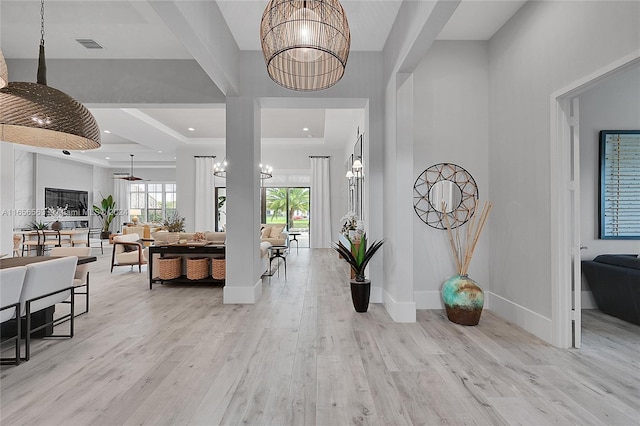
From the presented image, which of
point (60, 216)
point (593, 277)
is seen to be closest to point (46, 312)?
point (593, 277)

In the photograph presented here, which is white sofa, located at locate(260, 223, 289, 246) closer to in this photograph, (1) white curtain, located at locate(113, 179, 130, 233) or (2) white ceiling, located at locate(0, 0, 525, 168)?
(2) white ceiling, located at locate(0, 0, 525, 168)

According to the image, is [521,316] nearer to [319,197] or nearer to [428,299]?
[428,299]

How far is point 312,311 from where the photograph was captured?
380cm

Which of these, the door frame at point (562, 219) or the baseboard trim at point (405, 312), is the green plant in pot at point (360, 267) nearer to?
the baseboard trim at point (405, 312)

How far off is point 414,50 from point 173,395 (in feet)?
10.8

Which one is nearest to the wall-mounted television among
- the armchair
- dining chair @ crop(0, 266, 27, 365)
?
the armchair

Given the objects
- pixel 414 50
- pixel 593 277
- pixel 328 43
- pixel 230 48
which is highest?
pixel 230 48

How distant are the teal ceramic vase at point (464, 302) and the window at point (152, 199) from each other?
1301 cm

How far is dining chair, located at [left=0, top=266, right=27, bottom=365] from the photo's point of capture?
228cm

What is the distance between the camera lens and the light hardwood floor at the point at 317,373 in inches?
73.0

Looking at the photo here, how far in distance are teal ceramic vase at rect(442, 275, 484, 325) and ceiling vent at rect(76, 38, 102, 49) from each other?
5.10 metres

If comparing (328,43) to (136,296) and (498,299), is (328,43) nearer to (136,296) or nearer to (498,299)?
(498,299)

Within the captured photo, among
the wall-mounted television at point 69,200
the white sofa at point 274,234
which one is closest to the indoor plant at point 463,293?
the white sofa at point 274,234

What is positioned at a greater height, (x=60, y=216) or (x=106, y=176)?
(x=106, y=176)
